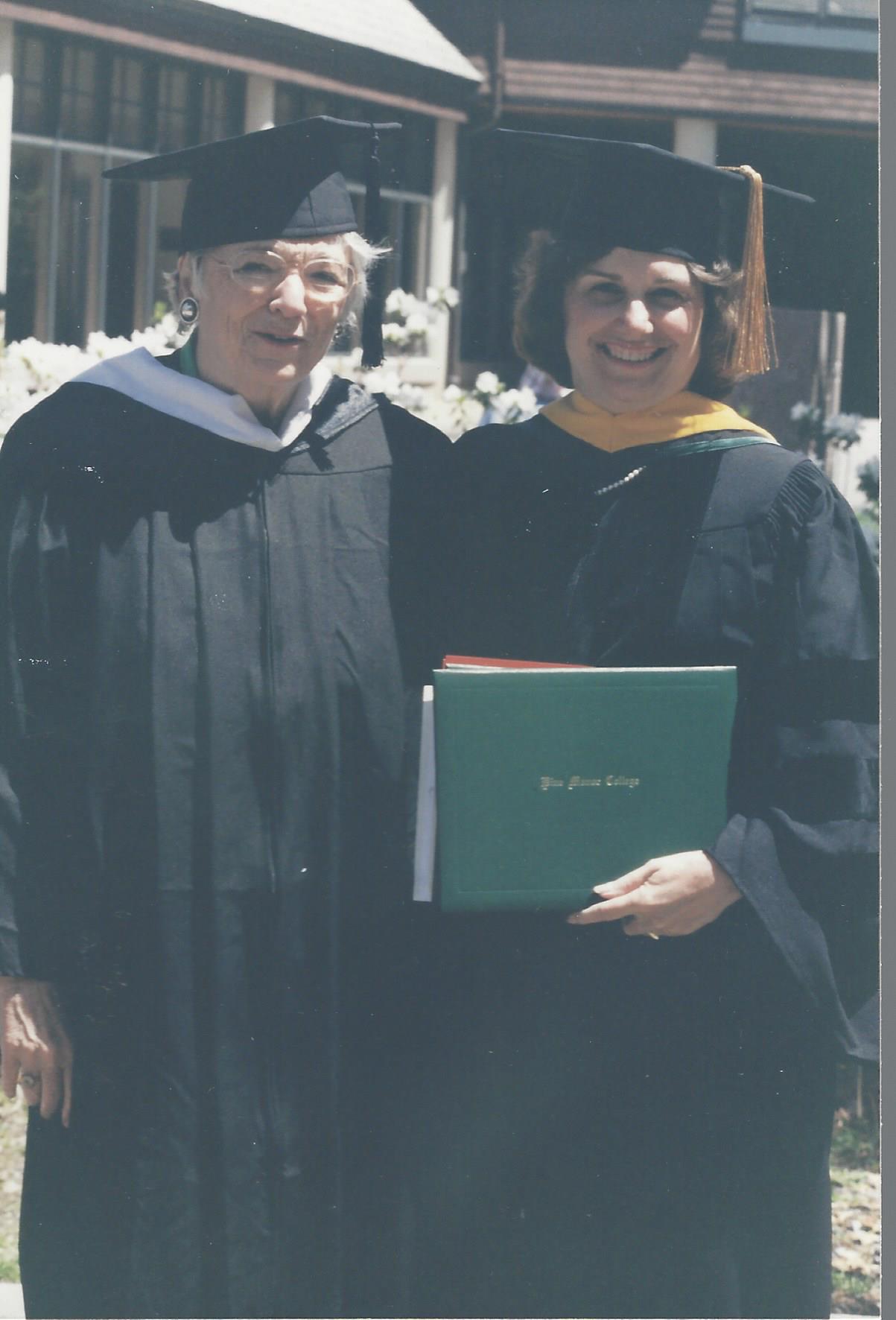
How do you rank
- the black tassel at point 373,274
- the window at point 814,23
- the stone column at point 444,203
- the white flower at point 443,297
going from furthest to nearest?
the stone column at point 444,203
the white flower at point 443,297
the window at point 814,23
the black tassel at point 373,274

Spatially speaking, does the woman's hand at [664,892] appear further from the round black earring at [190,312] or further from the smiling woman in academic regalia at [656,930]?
the round black earring at [190,312]

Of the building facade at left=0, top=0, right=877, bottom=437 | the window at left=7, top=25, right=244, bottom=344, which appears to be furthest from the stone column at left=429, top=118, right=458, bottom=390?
the window at left=7, top=25, right=244, bottom=344

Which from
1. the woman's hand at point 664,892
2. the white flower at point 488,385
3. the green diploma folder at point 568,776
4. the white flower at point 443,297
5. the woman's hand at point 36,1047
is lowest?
the woman's hand at point 36,1047

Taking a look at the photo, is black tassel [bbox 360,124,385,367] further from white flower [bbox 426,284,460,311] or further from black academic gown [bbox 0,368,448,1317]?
white flower [bbox 426,284,460,311]

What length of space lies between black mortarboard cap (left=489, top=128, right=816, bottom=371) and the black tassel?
239 millimetres

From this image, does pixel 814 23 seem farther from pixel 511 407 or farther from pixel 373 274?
pixel 373 274

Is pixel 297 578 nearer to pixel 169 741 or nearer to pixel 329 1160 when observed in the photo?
pixel 169 741

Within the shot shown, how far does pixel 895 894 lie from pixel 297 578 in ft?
3.83

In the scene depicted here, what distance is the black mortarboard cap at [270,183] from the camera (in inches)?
104

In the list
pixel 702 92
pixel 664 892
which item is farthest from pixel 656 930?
pixel 702 92

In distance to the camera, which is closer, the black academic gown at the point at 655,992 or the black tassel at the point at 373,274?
the black academic gown at the point at 655,992

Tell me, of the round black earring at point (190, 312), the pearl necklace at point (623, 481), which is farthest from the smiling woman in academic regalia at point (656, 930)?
the round black earring at point (190, 312)

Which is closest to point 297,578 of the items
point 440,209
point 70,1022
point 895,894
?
point 70,1022

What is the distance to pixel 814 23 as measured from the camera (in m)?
4.06
